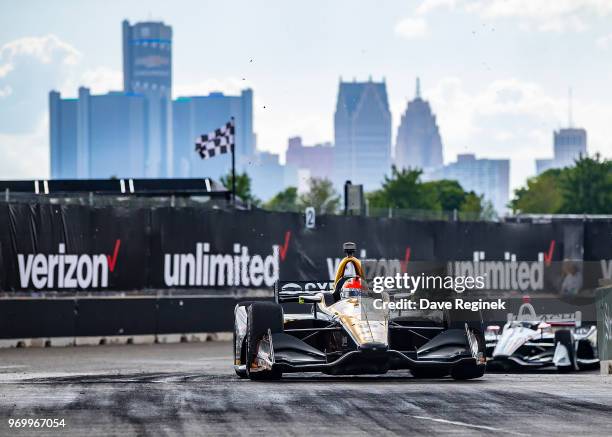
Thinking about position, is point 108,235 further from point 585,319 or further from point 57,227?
point 585,319

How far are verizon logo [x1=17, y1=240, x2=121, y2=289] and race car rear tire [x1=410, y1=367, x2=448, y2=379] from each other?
1309 centimetres

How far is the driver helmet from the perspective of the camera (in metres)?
18.6

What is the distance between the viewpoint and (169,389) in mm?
15586

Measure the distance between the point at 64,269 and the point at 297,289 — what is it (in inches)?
458

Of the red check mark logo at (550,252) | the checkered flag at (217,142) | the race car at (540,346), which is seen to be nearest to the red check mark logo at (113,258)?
the race car at (540,346)

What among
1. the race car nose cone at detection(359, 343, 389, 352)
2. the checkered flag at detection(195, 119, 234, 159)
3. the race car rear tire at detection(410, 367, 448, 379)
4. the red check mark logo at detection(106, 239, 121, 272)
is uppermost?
the checkered flag at detection(195, 119, 234, 159)

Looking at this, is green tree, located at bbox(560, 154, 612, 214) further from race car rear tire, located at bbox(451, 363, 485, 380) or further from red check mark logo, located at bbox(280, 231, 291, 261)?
race car rear tire, located at bbox(451, 363, 485, 380)

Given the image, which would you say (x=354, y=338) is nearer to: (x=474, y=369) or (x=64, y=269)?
(x=474, y=369)

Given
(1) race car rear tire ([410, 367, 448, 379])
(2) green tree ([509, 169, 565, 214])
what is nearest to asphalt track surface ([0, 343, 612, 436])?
(1) race car rear tire ([410, 367, 448, 379])

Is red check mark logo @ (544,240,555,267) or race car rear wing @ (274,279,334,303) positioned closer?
race car rear wing @ (274,279,334,303)

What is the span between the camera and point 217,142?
45531 mm

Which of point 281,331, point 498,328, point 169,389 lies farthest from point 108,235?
point 169,389

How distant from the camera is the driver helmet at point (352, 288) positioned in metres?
18.6

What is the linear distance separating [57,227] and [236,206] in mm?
6544
